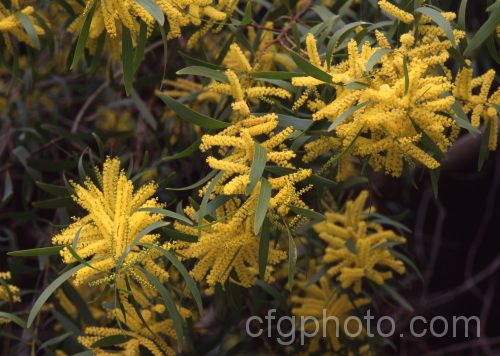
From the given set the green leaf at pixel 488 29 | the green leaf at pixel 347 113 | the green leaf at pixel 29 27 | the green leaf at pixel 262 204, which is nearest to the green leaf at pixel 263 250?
the green leaf at pixel 262 204

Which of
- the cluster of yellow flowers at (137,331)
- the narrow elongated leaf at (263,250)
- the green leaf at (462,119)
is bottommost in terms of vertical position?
the cluster of yellow flowers at (137,331)

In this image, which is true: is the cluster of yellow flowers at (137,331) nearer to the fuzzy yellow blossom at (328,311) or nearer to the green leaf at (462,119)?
the fuzzy yellow blossom at (328,311)

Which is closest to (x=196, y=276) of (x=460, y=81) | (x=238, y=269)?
(x=238, y=269)

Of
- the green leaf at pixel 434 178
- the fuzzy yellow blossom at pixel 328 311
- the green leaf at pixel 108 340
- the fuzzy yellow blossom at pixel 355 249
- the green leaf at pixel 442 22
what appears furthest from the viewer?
the fuzzy yellow blossom at pixel 328 311

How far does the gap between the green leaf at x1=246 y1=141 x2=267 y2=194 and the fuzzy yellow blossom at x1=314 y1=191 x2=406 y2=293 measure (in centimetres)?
69

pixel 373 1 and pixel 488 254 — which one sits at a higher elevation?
pixel 373 1

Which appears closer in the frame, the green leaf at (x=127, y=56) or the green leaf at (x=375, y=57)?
the green leaf at (x=375, y=57)

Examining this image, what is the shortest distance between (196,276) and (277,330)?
0.70 m

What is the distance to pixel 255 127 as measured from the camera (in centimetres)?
129

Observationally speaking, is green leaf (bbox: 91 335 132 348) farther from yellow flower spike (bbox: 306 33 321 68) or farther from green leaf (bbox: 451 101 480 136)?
green leaf (bbox: 451 101 480 136)

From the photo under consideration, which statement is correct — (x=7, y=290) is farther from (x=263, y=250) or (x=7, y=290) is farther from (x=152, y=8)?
(x=152, y=8)

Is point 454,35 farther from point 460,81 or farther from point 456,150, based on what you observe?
point 456,150

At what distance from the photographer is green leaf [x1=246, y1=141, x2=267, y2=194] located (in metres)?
1.18

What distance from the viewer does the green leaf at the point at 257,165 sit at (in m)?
1.18
